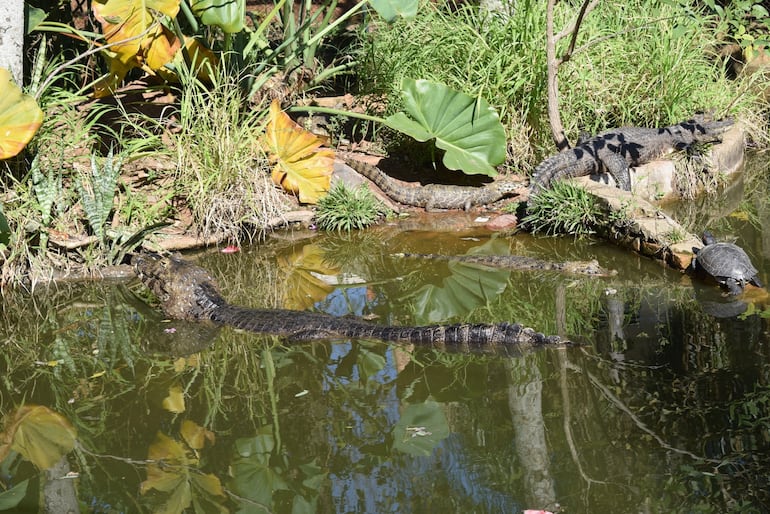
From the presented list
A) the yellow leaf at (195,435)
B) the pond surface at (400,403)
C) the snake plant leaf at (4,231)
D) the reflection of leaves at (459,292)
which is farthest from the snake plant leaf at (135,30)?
the yellow leaf at (195,435)

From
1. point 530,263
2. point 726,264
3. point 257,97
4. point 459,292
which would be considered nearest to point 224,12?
point 257,97

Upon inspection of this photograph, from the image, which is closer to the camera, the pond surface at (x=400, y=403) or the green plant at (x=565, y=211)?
the pond surface at (x=400, y=403)

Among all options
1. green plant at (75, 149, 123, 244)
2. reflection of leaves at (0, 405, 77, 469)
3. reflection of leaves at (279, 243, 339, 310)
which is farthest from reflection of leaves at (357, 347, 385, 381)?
green plant at (75, 149, 123, 244)

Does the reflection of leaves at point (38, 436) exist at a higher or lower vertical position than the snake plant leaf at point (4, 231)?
lower

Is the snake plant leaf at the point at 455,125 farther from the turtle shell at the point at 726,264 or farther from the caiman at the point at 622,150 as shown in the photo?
the turtle shell at the point at 726,264

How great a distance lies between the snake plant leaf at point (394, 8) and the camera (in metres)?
7.72

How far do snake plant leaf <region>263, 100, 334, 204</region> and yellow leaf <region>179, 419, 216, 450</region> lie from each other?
154 inches

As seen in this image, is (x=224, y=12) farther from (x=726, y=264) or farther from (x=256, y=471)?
(x=256, y=471)

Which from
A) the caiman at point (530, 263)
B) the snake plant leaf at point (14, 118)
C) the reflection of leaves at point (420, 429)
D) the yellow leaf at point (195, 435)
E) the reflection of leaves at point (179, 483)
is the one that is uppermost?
the snake plant leaf at point (14, 118)

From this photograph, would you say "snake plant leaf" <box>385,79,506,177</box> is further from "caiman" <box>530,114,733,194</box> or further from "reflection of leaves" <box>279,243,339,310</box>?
"reflection of leaves" <box>279,243,339,310</box>

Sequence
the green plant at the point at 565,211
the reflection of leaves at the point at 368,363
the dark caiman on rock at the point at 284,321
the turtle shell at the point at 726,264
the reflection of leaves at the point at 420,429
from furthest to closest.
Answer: the green plant at the point at 565,211, the turtle shell at the point at 726,264, the dark caiman on rock at the point at 284,321, the reflection of leaves at the point at 368,363, the reflection of leaves at the point at 420,429

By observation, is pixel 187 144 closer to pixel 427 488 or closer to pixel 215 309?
pixel 215 309

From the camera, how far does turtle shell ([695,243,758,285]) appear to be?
→ 593 cm

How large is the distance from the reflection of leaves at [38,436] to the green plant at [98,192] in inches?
95.4
